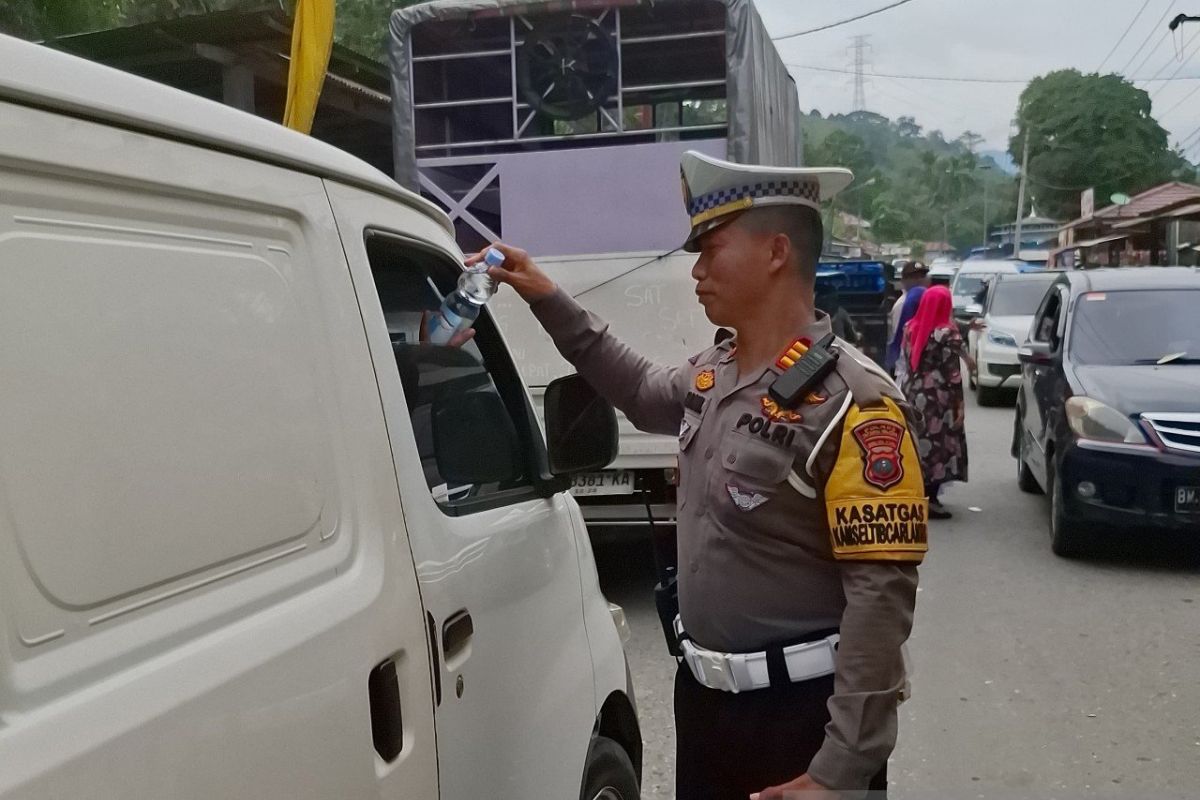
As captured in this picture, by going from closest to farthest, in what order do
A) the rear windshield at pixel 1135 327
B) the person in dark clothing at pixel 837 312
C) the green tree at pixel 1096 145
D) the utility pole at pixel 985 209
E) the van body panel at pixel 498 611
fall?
the van body panel at pixel 498 611
the rear windshield at pixel 1135 327
the person in dark clothing at pixel 837 312
the green tree at pixel 1096 145
the utility pole at pixel 985 209

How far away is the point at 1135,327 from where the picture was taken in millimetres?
7242

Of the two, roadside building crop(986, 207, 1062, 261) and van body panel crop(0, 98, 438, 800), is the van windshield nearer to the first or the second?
van body panel crop(0, 98, 438, 800)

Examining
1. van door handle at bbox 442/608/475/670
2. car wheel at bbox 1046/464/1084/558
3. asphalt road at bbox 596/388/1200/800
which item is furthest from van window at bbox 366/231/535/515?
car wheel at bbox 1046/464/1084/558

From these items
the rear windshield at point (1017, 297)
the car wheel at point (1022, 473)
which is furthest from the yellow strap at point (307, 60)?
the rear windshield at point (1017, 297)

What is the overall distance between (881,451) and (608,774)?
3.64ft

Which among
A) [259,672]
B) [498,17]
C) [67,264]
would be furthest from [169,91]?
[498,17]

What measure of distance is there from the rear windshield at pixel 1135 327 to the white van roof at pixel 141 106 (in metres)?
6.37

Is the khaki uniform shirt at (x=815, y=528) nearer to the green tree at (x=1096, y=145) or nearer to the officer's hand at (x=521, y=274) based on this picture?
the officer's hand at (x=521, y=274)

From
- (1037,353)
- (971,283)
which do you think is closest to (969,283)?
(971,283)

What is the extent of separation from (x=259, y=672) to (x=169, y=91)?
0.75 meters

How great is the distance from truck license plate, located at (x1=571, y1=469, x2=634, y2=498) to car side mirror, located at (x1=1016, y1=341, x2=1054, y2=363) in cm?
313

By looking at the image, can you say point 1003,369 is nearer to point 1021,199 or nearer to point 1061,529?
point 1061,529

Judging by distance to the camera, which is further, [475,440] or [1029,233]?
[1029,233]

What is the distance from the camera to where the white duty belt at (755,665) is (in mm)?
2090
